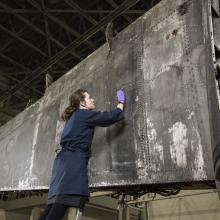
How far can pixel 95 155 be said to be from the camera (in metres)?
3.03

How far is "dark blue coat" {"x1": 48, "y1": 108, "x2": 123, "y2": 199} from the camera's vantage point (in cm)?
245

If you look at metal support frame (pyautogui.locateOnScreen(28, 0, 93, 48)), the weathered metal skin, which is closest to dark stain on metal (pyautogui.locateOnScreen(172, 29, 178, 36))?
the weathered metal skin

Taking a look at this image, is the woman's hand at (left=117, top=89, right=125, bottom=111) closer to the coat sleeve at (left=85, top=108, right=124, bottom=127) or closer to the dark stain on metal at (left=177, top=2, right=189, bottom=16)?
the coat sleeve at (left=85, top=108, right=124, bottom=127)

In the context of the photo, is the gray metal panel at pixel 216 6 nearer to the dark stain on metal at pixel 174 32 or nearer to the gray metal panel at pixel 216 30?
the gray metal panel at pixel 216 30

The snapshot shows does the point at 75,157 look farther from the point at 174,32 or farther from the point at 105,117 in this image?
the point at 174,32

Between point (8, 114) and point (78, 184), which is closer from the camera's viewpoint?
point (78, 184)

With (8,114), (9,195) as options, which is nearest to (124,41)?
(8,114)

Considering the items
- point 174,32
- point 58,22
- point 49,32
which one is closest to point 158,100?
point 174,32

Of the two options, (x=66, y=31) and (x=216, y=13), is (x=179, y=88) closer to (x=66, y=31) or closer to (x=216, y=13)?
(x=216, y=13)

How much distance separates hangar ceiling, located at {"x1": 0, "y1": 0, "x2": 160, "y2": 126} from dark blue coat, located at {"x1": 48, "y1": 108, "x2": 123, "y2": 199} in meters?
3.00

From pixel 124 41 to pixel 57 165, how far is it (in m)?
1.37

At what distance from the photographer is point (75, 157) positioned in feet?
8.54

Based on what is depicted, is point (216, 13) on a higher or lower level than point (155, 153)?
higher

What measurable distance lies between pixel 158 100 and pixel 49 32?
541 cm
